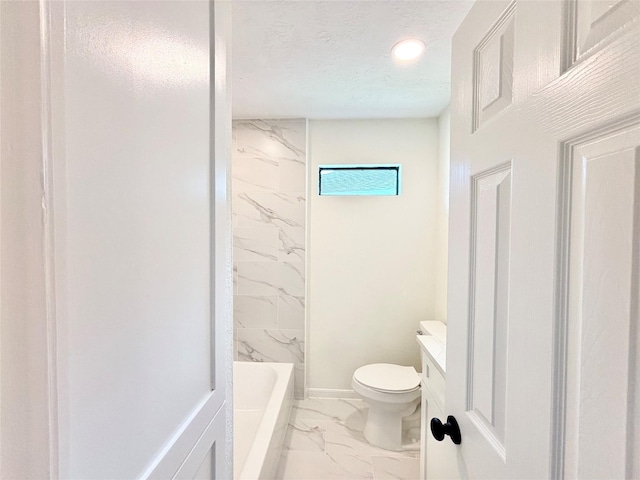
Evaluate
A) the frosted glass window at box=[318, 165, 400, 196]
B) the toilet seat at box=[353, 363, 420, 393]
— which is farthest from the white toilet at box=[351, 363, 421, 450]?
the frosted glass window at box=[318, 165, 400, 196]

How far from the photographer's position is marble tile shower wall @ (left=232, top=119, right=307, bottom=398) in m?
2.78

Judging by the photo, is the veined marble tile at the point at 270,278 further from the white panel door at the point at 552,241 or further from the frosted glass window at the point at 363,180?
the white panel door at the point at 552,241

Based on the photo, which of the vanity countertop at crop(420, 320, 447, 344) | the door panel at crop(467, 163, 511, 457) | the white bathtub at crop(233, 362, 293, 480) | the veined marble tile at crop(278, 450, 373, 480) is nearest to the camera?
the door panel at crop(467, 163, 511, 457)

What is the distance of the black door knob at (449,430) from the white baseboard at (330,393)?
2.02m

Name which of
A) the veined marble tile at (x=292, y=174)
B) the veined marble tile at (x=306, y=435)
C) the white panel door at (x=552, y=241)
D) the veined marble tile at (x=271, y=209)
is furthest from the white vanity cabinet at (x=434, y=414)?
the veined marble tile at (x=292, y=174)

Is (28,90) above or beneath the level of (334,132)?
beneath

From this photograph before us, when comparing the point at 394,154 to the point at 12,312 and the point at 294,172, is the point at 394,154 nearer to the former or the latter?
the point at 294,172

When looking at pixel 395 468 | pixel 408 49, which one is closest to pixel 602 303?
pixel 408 49

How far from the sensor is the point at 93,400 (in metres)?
0.42

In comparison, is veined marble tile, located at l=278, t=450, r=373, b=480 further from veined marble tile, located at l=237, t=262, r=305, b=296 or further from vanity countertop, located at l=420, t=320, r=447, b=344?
veined marble tile, located at l=237, t=262, r=305, b=296

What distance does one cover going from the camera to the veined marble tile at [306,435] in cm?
222

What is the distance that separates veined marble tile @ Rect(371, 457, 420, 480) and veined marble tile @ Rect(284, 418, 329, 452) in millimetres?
381

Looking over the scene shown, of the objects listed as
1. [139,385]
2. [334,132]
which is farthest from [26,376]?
[334,132]

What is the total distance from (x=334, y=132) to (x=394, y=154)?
0.54 meters
